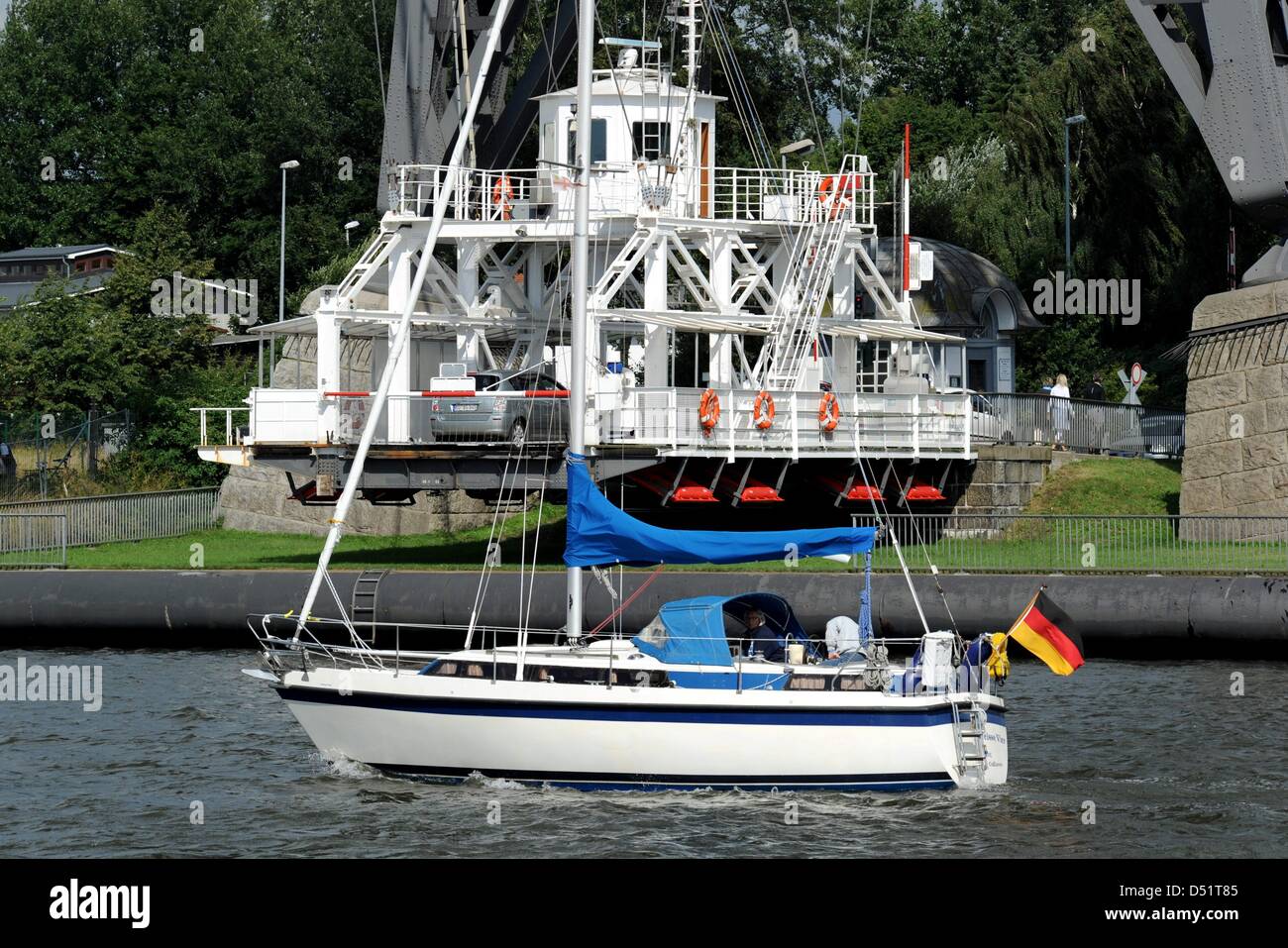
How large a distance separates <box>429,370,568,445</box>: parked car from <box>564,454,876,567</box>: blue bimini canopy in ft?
38.3

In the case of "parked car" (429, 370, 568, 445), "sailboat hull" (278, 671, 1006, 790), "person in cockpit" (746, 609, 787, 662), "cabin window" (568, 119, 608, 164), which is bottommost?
"sailboat hull" (278, 671, 1006, 790)

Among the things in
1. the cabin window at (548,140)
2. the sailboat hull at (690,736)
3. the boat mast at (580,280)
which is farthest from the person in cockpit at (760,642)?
the cabin window at (548,140)

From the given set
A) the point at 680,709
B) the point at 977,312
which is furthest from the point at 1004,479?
the point at 680,709

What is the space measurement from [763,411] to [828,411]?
4.59ft

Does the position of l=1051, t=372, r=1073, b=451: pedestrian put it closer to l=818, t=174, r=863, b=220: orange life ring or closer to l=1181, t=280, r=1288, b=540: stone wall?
l=1181, t=280, r=1288, b=540: stone wall

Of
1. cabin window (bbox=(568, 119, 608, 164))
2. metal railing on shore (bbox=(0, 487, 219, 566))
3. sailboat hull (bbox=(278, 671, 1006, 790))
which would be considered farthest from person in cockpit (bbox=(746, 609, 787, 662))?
cabin window (bbox=(568, 119, 608, 164))

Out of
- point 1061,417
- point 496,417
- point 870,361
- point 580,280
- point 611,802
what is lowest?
point 611,802

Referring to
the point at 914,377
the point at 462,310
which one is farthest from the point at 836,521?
the point at 462,310

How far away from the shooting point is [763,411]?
39750 mm

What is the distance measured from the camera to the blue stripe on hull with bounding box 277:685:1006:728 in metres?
25.0

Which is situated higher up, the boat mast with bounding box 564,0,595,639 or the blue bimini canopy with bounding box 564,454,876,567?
the boat mast with bounding box 564,0,595,639

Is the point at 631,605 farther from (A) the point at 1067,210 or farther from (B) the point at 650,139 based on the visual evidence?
(A) the point at 1067,210

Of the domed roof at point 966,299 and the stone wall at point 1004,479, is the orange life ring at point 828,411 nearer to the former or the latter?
the stone wall at point 1004,479
